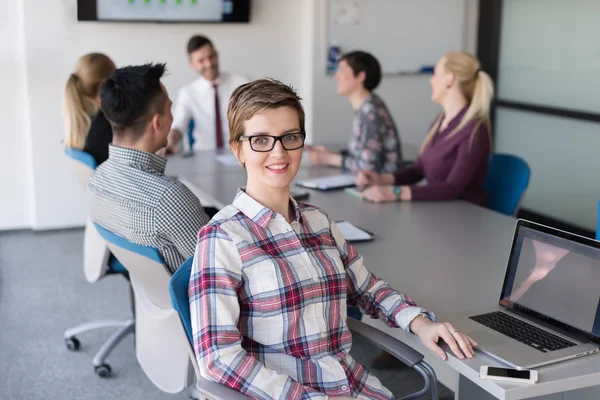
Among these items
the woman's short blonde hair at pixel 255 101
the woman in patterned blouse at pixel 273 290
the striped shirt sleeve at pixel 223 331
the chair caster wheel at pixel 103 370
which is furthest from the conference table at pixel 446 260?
the chair caster wheel at pixel 103 370

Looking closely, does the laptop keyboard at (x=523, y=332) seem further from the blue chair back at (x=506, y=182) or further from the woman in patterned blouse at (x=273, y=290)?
the blue chair back at (x=506, y=182)

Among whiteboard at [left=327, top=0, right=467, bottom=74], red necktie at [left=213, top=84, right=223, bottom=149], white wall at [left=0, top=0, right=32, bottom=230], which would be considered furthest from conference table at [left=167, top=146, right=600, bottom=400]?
whiteboard at [left=327, top=0, right=467, bottom=74]

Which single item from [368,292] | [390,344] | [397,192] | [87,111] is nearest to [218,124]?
[87,111]

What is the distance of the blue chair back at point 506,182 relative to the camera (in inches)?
134

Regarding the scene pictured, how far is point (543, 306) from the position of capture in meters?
1.85

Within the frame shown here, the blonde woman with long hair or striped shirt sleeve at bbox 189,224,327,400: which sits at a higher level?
the blonde woman with long hair

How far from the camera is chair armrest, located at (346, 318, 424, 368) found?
1.83m

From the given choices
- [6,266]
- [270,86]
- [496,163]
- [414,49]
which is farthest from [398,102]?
[270,86]

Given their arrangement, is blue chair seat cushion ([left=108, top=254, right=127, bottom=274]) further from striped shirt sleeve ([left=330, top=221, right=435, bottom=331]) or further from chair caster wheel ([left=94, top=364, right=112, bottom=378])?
striped shirt sleeve ([left=330, top=221, right=435, bottom=331])

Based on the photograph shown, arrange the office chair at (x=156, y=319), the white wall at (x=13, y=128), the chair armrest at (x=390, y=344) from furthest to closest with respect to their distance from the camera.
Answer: the white wall at (x=13, y=128)
the office chair at (x=156, y=319)
the chair armrest at (x=390, y=344)

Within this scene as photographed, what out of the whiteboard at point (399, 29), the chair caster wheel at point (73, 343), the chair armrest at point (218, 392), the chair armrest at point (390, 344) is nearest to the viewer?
the chair armrest at point (218, 392)

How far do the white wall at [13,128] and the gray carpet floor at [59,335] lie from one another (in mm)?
302

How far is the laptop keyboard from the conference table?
0.07 metres

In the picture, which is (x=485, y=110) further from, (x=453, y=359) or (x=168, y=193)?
(x=453, y=359)
